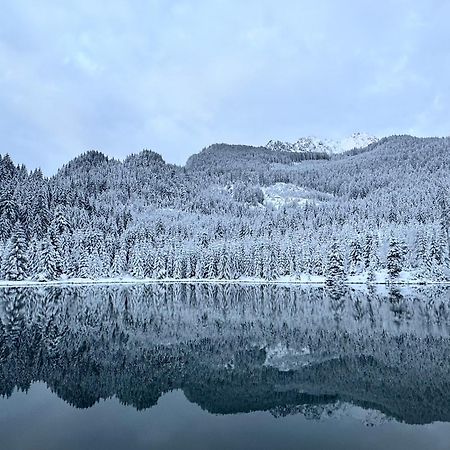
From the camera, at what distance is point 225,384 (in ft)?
84.7

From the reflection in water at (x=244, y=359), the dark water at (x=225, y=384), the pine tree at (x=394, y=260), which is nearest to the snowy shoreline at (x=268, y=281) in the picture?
the pine tree at (x=394, y=260)

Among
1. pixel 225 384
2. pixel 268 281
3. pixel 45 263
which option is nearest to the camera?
pixel 225 384

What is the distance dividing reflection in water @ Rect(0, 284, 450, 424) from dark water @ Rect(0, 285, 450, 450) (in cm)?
11

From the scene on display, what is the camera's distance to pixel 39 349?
3409 cm

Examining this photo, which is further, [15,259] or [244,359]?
[15,259]

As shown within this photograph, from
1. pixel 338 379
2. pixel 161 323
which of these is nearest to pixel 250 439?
pixel 338 379

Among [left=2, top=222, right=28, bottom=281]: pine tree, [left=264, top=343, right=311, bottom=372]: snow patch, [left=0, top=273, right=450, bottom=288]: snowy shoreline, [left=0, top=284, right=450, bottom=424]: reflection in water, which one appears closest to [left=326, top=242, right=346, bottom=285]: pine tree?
[left=0, top=273, right=450, bottom=288]: snowy shoreline

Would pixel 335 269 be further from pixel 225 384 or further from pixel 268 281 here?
pixel 225 384

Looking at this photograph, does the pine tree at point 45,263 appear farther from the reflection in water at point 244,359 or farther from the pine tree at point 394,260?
the pine tree at point 394,260

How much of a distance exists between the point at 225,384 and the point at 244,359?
21.1 feet

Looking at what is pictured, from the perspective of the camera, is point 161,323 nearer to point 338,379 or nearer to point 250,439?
point 338,379

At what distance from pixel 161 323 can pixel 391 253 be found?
301 feet

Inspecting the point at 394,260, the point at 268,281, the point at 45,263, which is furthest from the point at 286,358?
the point at 268,281

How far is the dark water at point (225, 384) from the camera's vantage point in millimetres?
18344
